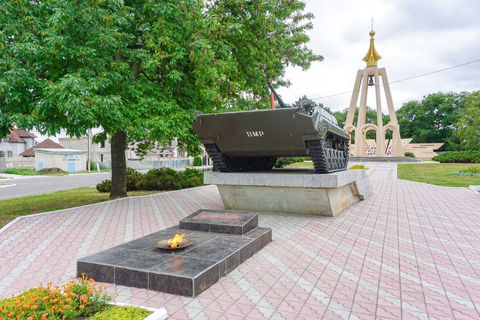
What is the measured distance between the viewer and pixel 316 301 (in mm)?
3500

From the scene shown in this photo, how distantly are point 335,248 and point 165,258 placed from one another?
9.38 feet

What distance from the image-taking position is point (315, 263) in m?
4.73

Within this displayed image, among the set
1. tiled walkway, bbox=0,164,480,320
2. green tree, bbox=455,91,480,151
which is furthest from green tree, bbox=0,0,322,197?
green tree, bbox=455,91,480,151

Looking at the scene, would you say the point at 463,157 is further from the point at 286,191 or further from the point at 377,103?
the point at 286,191

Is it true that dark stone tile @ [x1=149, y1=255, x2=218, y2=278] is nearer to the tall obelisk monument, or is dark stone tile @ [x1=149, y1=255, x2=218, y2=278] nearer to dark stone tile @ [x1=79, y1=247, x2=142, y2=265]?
dark stone tile @ [x1=79, y1=247, x2=142, y2=265]

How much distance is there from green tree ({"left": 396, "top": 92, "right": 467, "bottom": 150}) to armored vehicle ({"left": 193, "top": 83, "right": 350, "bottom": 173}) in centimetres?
5452

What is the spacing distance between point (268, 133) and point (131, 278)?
5078 millimetres

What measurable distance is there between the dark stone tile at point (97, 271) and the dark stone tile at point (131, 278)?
0.30 feet

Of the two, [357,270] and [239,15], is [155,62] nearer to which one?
[239,15]

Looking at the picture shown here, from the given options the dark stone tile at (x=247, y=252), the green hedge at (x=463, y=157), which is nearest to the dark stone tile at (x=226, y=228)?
the dark stone tile at (x=247, y=252)

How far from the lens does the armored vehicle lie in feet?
24.8

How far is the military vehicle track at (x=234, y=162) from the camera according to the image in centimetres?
921

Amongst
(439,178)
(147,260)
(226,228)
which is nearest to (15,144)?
(226,228)

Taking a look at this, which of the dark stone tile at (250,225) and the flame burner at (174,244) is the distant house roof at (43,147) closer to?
the dark stone tile at (250,225)
